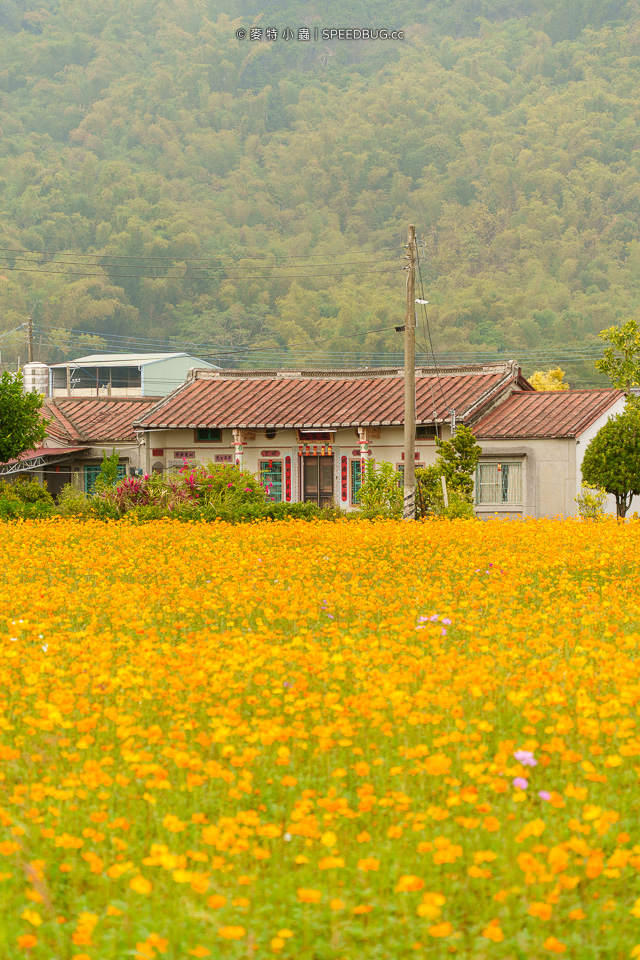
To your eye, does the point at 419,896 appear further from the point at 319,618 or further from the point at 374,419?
the point at 374,419

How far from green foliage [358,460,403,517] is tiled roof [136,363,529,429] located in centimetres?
702

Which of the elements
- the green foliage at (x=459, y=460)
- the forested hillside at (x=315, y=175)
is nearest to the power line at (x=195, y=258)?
the forested hillside at (x=315, y=175)

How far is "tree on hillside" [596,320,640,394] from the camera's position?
77.8 feet

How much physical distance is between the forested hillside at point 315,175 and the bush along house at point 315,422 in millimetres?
38505

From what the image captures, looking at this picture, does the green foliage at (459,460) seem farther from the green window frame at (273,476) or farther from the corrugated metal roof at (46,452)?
the corrugated metal roof at (46,452)

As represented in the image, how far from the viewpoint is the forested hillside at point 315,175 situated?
280ft

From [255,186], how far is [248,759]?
4836 inches

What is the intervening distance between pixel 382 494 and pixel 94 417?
19.0 m

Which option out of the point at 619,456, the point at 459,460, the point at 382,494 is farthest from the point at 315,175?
the point at 382,494

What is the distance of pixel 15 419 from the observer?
2852 centimetres

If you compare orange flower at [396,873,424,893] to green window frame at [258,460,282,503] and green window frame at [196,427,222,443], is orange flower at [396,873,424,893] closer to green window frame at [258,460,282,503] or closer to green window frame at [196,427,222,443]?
green window frame at [258,460,282,503]

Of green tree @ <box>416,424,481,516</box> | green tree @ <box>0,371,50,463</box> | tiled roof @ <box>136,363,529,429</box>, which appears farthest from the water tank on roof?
green tree @ <box>416,424,481,516</box>

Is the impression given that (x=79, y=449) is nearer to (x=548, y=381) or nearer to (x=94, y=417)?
(x=94, y=417)

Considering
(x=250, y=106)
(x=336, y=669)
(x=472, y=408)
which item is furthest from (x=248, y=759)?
(x=250, y=106)
